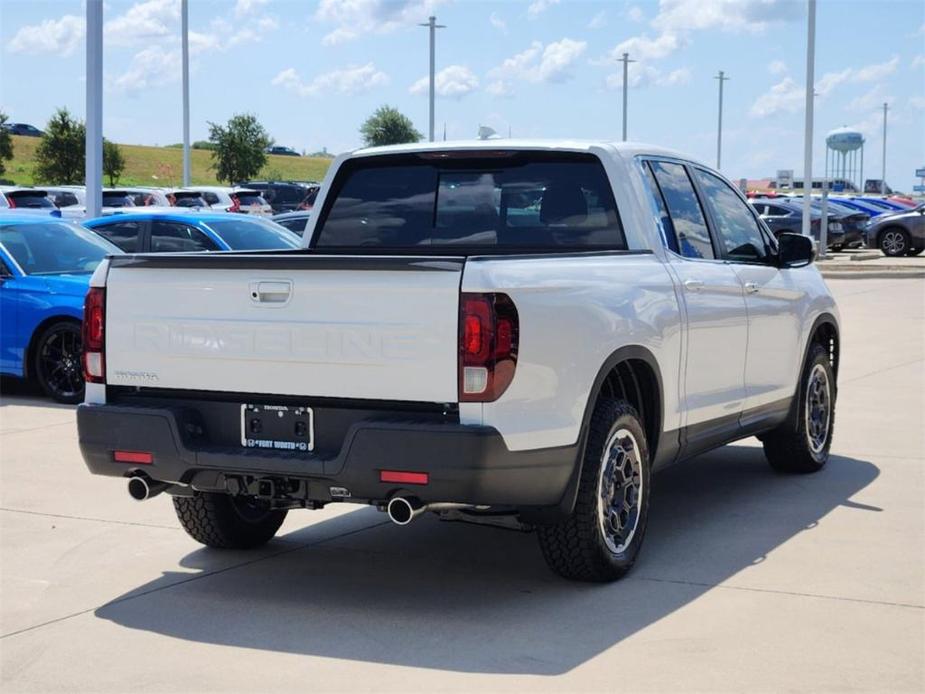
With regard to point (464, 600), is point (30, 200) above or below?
above

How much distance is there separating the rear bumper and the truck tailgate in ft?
0.52

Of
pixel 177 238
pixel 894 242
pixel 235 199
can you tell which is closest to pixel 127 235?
pixel 177 238

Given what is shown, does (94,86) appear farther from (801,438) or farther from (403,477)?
(403,477)

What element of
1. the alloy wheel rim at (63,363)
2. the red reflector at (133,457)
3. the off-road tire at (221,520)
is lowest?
the off-road tire at (221,520)

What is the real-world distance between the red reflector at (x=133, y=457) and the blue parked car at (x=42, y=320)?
20.8 feet

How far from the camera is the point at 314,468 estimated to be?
570 centimetres

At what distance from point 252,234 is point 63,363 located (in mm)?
3602

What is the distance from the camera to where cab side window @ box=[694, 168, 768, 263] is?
792 centimetres

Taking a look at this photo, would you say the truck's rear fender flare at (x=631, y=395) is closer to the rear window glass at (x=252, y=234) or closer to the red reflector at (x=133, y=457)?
the red reflector at (x=133, y=457)

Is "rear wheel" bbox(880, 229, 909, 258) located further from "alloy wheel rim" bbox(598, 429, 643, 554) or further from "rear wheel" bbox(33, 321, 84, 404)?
"alloy wheel rim" bbox(598, 429, 643, 554)

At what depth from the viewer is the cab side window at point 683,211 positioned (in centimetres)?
733

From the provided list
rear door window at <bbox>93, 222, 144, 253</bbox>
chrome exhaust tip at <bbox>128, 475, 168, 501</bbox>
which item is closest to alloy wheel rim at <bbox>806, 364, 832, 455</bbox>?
chrome exhaust tip at <bbox>128, 475, 168, 501</bbox>

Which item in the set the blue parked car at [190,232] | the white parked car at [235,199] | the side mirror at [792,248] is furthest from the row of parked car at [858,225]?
the side mirror at [792,248]

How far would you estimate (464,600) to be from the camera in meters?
6.17
